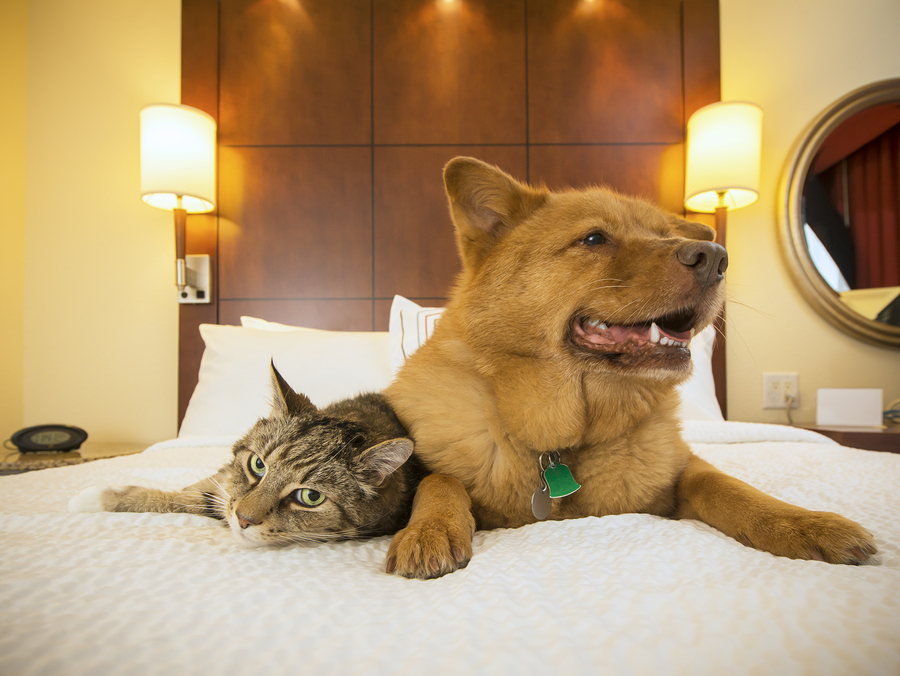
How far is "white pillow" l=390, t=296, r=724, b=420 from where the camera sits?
229cm

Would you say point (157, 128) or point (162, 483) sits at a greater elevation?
point (157, 128)

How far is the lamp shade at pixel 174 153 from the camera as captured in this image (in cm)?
262

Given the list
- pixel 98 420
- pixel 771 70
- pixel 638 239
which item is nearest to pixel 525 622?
pixel 638 239

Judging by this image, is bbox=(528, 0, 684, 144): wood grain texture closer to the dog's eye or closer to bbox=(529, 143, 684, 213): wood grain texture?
bbox=(529, 143, 684, 213): wood grain texture

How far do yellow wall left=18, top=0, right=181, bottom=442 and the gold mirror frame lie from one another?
394 cm

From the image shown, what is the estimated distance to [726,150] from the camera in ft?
8.86

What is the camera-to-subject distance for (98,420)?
3074 mm

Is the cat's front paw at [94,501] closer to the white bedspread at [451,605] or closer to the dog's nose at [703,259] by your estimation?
the white bedspread at [451,605]

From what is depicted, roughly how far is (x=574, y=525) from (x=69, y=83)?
4.02 m

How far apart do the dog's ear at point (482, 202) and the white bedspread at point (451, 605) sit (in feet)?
2.32

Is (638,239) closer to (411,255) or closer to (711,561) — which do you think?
(711,561)

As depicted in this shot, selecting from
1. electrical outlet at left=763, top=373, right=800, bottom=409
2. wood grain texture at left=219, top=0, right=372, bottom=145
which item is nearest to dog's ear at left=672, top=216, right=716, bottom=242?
electrical outlet at left=763, top=373, right=800, bottom=409

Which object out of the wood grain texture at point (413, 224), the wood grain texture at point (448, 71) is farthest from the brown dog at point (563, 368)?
the wood grain texture at point (448, 71)

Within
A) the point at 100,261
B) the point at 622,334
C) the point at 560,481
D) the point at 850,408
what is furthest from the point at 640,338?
the point at 100,261
